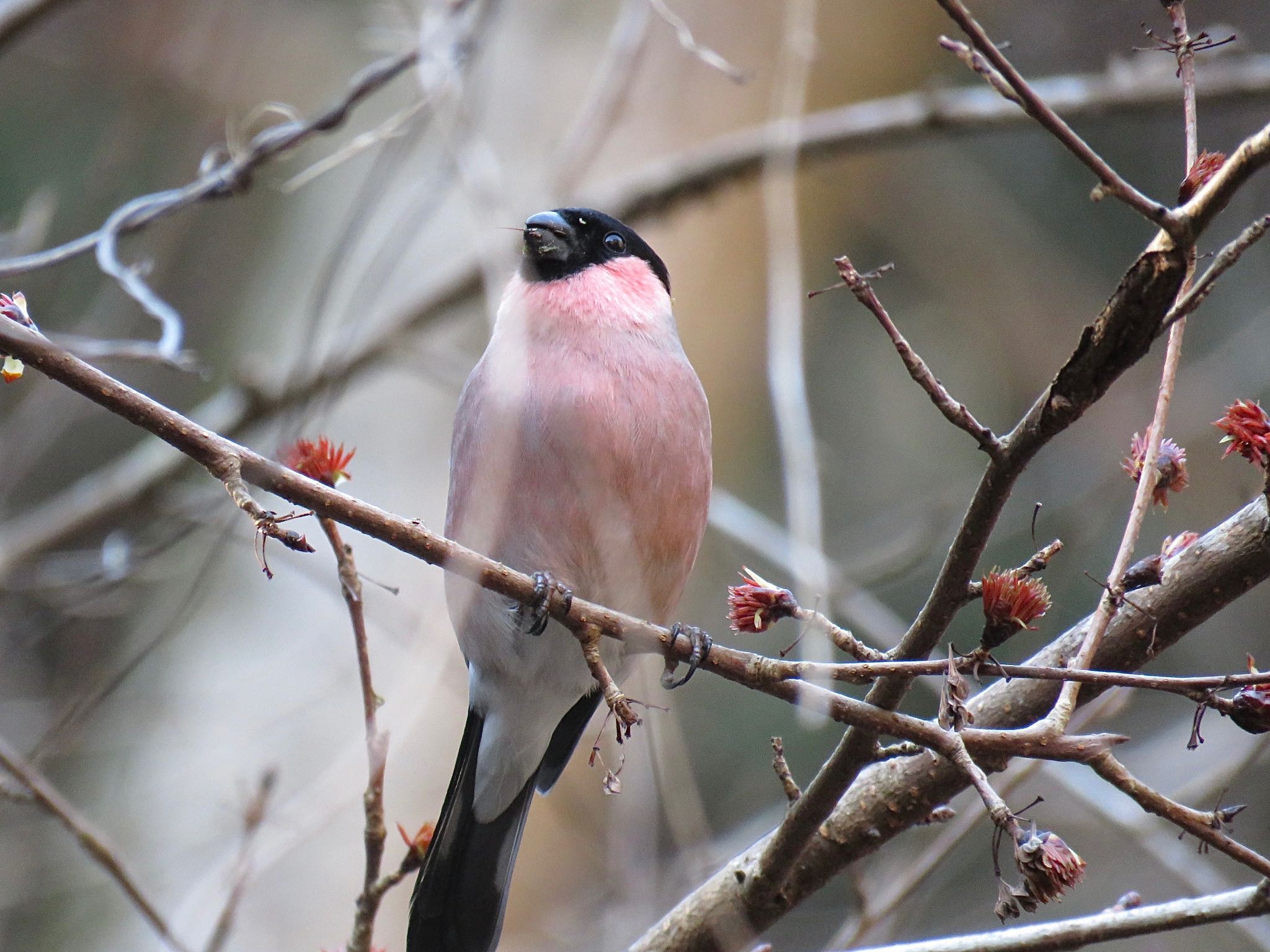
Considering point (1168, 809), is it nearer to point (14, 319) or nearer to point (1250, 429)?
point (1250, 429)

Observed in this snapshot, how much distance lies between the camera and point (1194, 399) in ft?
16.9

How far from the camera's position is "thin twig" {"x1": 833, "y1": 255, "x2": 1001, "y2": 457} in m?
1.46

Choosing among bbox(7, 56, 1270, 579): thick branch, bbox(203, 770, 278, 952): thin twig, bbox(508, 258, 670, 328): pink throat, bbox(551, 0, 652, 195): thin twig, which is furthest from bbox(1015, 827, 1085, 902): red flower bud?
bbox(7, 56, 1270, 579): thick branch

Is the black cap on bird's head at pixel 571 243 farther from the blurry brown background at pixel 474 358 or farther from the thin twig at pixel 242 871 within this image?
the thin twig at pixel 242 871

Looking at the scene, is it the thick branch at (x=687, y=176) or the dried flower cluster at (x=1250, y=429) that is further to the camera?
the thick branch at (x=687, y=176)

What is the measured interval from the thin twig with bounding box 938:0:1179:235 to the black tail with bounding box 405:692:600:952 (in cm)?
184

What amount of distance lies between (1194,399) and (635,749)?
3.07 m

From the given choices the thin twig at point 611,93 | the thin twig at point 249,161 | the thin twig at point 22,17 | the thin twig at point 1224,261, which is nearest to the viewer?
the thin twig at point 1224,261

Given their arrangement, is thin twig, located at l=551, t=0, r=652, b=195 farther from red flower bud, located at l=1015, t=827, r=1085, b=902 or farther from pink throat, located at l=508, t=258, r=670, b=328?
red flower bud, located at l=1015, t=827, r=1085, b=902

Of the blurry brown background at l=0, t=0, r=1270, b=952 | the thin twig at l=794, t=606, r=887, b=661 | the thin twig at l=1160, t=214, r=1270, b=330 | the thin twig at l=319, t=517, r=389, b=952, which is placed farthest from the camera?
the blurry brown background at l=0, t=0, r=1270, b=952

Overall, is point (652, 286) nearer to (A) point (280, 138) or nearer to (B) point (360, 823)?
(A) point (280, 138)

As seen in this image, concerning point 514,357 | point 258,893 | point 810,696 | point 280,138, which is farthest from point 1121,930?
point 258,893

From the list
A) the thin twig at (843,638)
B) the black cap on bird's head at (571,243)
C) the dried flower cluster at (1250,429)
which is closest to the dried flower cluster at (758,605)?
the thin twig at (843,638)

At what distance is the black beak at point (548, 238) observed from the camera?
10.8 feet
